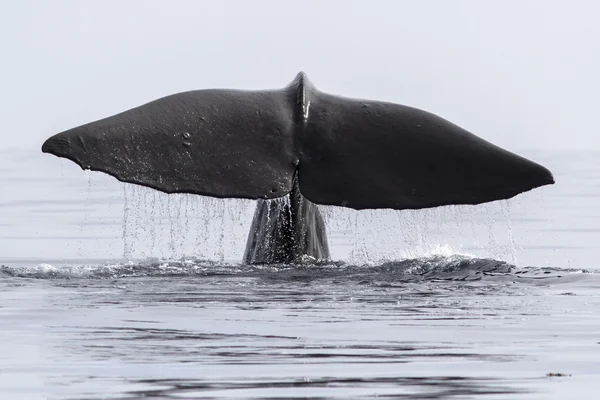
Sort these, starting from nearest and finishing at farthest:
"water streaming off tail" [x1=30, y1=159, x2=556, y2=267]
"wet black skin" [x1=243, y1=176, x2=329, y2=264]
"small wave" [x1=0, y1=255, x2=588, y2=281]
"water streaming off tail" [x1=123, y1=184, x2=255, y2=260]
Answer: "small wave" [x1=0, y1=255, x2=588, y2=281] < "wet black skin" [x1=243, y1=176, x2=329, y2=264] < "water streaming off tail" [x1=123, y1=184, x2=255, y2=260] < "water streaming off tail" [x1=30, y1=159, x2=556, y2=267]

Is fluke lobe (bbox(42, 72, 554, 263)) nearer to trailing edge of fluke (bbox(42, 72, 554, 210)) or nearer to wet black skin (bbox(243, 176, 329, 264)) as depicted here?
trailing edge of fluke (bbox(42, 72, 554, 210))

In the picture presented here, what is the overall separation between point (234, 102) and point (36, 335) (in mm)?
2704

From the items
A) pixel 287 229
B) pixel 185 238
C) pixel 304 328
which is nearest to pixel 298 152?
pixel 287 229

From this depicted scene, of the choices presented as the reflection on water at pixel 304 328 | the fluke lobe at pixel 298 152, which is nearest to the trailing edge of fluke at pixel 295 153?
the fluke lobe at pixel 298 152

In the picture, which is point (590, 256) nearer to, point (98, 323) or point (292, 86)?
point (292, 86)

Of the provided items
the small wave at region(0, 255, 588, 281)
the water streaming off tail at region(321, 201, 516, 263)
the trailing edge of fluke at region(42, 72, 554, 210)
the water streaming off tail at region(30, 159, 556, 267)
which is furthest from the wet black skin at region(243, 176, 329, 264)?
the water streaming off tail at region(321, 201, 516, 263)

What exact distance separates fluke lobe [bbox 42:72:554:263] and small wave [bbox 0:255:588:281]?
3.06 feet

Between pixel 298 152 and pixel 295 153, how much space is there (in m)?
0.03

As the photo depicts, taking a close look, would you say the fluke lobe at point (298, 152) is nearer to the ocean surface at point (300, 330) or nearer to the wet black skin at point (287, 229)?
the ocean surface at point (300, 330)

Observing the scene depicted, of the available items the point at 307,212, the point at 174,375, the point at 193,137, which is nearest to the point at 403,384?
the point at 174,375

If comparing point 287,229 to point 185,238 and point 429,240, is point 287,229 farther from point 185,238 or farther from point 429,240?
point 185,238

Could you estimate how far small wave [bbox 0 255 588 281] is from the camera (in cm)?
1070

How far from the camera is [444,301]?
9.45 m

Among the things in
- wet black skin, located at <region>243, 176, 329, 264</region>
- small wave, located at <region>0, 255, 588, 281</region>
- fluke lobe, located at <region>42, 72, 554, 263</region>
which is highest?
fluke lobe, located at <region>42, 72, 554, 263</region>
